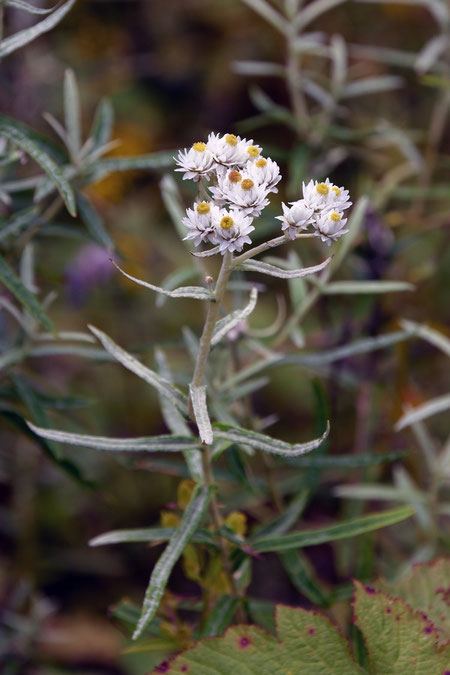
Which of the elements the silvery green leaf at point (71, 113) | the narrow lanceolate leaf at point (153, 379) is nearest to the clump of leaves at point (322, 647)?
the narrow lanceolate leaf at point (153, 379)

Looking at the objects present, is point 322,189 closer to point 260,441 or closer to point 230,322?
point 230,322

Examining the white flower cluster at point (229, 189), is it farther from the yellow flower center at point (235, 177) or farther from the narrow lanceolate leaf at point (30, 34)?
the narrow lanceolate leaf at point (30, 34)

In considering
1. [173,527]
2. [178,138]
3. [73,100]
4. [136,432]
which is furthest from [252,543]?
[178,138]

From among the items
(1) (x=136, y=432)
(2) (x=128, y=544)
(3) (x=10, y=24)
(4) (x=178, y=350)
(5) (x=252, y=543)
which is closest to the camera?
(5) (x=252, y=543)

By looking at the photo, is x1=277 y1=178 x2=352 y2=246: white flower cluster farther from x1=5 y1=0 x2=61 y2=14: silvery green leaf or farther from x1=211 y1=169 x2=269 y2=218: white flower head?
x1=5 y1=0 x2=61 y2=14: silvery green leaf

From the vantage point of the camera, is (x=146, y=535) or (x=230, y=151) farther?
(x=146, y=535)

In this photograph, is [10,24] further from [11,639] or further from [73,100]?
[11,639]

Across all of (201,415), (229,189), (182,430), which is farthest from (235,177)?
(182,430)
